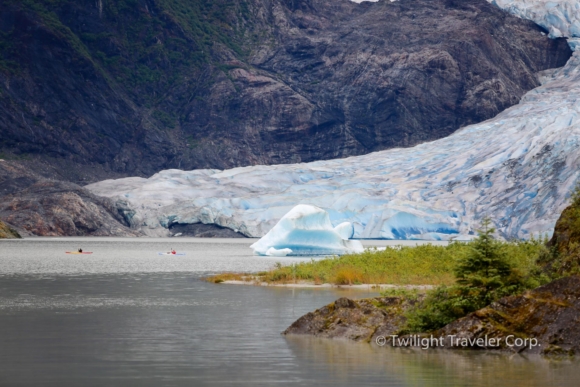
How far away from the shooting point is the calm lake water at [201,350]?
53.4 ft

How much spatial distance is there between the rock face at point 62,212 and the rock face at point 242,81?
45.4 m

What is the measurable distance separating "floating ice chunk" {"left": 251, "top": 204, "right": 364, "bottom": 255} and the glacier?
29391mm

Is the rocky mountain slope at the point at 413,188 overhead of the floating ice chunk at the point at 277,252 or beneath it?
overhead

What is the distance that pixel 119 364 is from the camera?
1781 centimetres

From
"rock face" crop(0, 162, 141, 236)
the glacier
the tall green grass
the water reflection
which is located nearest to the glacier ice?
the glacier

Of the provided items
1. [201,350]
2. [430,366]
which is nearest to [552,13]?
[201,350]

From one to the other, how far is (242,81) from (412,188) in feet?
273

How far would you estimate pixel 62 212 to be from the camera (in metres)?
110

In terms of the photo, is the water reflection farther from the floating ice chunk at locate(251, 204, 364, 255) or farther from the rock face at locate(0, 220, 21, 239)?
the rock face at locate(0, 220, 21, 239)

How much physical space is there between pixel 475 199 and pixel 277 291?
69718 mm

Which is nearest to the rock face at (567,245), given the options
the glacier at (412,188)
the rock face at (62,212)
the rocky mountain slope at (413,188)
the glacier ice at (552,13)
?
the glacier at (412,188)

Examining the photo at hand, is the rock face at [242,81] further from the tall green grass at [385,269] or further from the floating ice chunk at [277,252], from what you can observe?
the tall green grass at [385,269]

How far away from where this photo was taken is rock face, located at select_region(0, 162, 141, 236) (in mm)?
108312

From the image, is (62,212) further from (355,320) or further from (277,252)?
(355,320)
